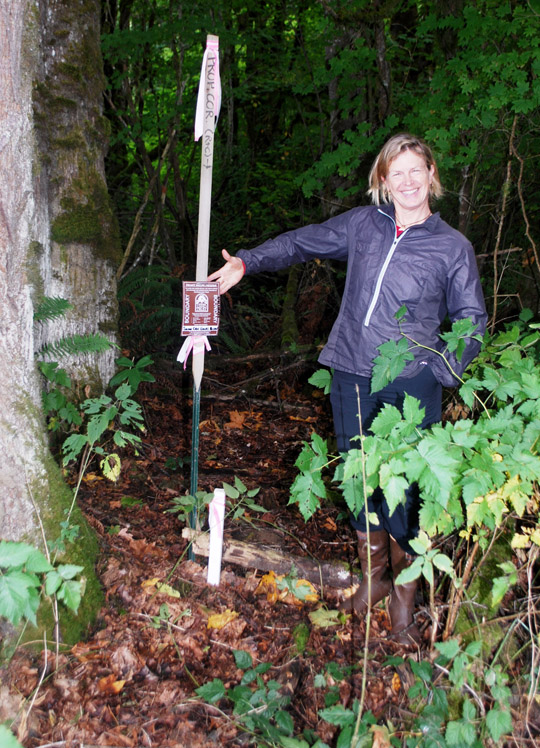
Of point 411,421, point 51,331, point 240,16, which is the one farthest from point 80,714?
point 240,16

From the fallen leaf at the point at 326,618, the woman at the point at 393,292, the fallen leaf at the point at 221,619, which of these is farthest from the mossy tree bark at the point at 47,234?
the fallen leaf at the point at 326,618

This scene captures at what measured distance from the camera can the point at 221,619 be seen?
102 inches

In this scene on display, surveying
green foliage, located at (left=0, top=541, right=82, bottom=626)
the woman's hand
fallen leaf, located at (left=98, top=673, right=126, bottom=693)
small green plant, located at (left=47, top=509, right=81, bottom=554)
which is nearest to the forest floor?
fallen leaf, located at (left=98, top=673, right=126, bottom=693)

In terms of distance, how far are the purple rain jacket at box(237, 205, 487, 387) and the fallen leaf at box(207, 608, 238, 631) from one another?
4.20 feet

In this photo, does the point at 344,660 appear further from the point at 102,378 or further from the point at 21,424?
the point at 102,378

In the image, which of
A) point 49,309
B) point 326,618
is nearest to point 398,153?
point 49,309

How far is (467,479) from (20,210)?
192 cm

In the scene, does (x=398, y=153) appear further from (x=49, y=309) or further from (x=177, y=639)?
(x=177, y=639)

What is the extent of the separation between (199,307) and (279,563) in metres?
1.43

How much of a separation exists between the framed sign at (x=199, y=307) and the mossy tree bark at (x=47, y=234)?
631mm

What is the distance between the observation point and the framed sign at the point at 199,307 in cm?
247

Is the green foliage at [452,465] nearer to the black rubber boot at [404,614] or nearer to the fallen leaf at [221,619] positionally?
the black rubber boot at [404,614]

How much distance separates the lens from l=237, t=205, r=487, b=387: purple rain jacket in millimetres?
2404

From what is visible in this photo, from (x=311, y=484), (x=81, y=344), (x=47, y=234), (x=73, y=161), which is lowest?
(x=311, y=484)
